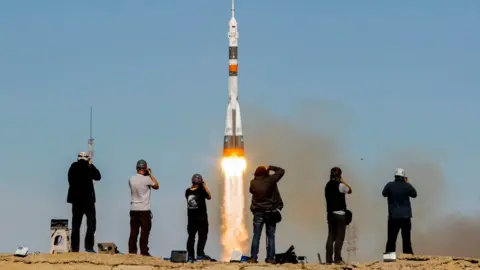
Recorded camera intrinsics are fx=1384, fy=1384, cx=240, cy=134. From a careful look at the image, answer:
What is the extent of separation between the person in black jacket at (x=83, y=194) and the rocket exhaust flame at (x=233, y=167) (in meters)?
36.9

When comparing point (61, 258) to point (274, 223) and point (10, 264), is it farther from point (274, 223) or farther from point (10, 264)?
point (274, 223)

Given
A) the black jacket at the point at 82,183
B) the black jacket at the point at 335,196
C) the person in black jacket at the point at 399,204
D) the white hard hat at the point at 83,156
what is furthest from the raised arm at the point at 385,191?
the white hard hat at the point at 83,156

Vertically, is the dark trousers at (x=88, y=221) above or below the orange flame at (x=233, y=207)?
below

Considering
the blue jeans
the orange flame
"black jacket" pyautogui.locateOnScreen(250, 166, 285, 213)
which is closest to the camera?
"black jacket" pyautogui.locateOnScreen(250, 166, 285, 213)

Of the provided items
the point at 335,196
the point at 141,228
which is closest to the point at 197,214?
the point at 141,228

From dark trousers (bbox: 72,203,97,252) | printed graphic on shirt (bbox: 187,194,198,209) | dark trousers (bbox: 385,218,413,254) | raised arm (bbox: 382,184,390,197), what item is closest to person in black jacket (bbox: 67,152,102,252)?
dark trousers (bbox: 72,203,97,252)

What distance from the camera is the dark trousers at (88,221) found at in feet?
117

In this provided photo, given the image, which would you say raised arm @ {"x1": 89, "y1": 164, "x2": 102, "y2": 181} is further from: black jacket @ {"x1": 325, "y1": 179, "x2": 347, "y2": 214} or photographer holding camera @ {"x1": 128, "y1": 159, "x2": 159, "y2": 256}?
black jacket @ {"x1": 325, "y1": 179, "x2": 347, "y2": 214}

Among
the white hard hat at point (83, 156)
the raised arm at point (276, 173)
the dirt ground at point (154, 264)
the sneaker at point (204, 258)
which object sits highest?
the white hard hat at point (83, 156)

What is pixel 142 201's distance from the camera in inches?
1399

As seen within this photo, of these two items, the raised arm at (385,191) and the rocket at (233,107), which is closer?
Result: the raised arm at (385,191)

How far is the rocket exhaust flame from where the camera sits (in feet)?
242

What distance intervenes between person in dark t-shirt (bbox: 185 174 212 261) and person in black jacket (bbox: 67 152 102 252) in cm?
244

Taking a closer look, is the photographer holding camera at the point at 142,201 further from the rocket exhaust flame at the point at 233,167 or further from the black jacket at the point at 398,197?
the rocket exhaust flame at the point at 233,167
